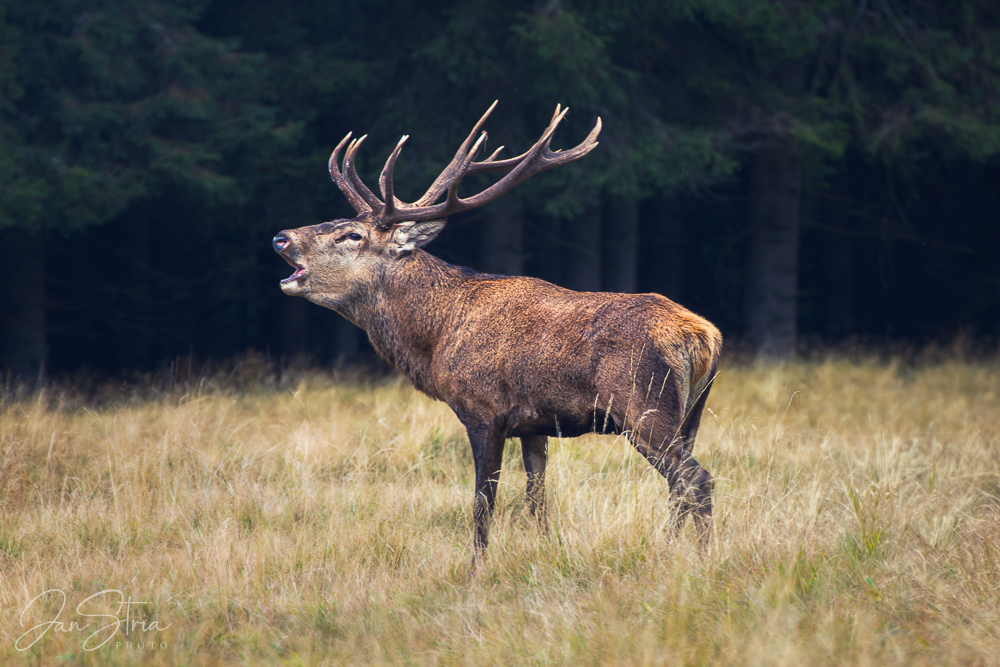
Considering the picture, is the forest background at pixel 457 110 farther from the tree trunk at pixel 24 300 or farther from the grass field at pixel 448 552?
the grass field at pixel 448 552

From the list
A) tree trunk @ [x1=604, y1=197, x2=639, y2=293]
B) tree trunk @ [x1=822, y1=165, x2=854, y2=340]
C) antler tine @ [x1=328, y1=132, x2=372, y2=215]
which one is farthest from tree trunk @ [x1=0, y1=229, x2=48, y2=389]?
tree trunk @ [x1=822, y1=165, x2=854, y2=340]

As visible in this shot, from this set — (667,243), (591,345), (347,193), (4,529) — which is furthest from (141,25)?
(667,243)

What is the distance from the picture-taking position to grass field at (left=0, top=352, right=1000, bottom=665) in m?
3.29

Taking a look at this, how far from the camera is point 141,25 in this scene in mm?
10398

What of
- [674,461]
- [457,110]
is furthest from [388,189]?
[457,110]

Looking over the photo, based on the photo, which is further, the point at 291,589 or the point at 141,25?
the point at 141,25

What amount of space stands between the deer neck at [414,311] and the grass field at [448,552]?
835mm

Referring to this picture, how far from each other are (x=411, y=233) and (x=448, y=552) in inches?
79.4

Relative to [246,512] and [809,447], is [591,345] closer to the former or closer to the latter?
[246,512]

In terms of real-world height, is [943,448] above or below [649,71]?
below

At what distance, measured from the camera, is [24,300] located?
39.4 feet

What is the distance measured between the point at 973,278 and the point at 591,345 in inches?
648

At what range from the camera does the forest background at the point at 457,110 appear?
10.1m

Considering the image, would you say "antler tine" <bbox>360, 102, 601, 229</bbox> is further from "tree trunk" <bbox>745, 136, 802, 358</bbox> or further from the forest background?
"tree trunk" <bbox>745, 136, 802, 358</bbox>
